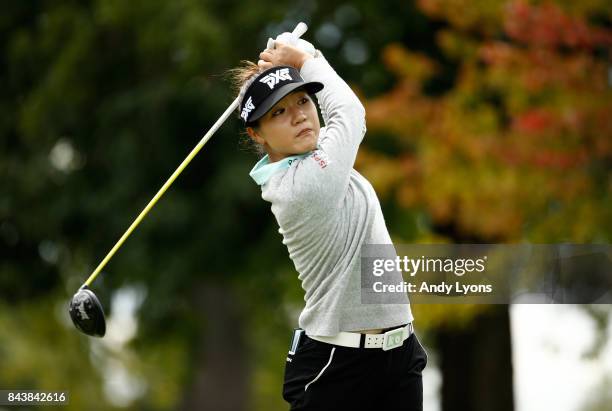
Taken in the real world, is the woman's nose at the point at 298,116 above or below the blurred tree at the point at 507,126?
below

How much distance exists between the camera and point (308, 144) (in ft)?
12.5

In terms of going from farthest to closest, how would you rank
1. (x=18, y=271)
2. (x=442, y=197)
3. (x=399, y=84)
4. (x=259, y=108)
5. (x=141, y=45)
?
(x=18, y=271)
(x=141, y=45)
(x=399, y=84)
(x=442, y=197)
(x=259, y=108)

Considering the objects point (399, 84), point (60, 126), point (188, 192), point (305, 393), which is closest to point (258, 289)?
point (188, 192)

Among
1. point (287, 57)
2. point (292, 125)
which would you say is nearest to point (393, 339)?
point (292, 125)

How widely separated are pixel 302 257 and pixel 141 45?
30.9 feet

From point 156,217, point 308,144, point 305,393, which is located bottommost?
point 305,393

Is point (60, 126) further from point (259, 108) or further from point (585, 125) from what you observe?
point (259, 108)

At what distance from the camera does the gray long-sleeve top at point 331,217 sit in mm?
3688

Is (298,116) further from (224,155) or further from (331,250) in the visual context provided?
(224,155)

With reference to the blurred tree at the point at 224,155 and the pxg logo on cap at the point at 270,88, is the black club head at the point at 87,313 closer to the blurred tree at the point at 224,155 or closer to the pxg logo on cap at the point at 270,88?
the pxg logo on cap at the point at 270,88

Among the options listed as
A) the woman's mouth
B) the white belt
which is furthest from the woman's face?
the white belt

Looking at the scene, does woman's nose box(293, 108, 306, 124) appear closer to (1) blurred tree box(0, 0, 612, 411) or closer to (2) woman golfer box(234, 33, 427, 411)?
(2) woman golfer box(234, 33, 427, 411)

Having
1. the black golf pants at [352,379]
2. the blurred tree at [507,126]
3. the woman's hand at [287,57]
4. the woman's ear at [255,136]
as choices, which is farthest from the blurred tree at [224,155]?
the black golf pants at [352,379]

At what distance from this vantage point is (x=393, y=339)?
383 centimetres
